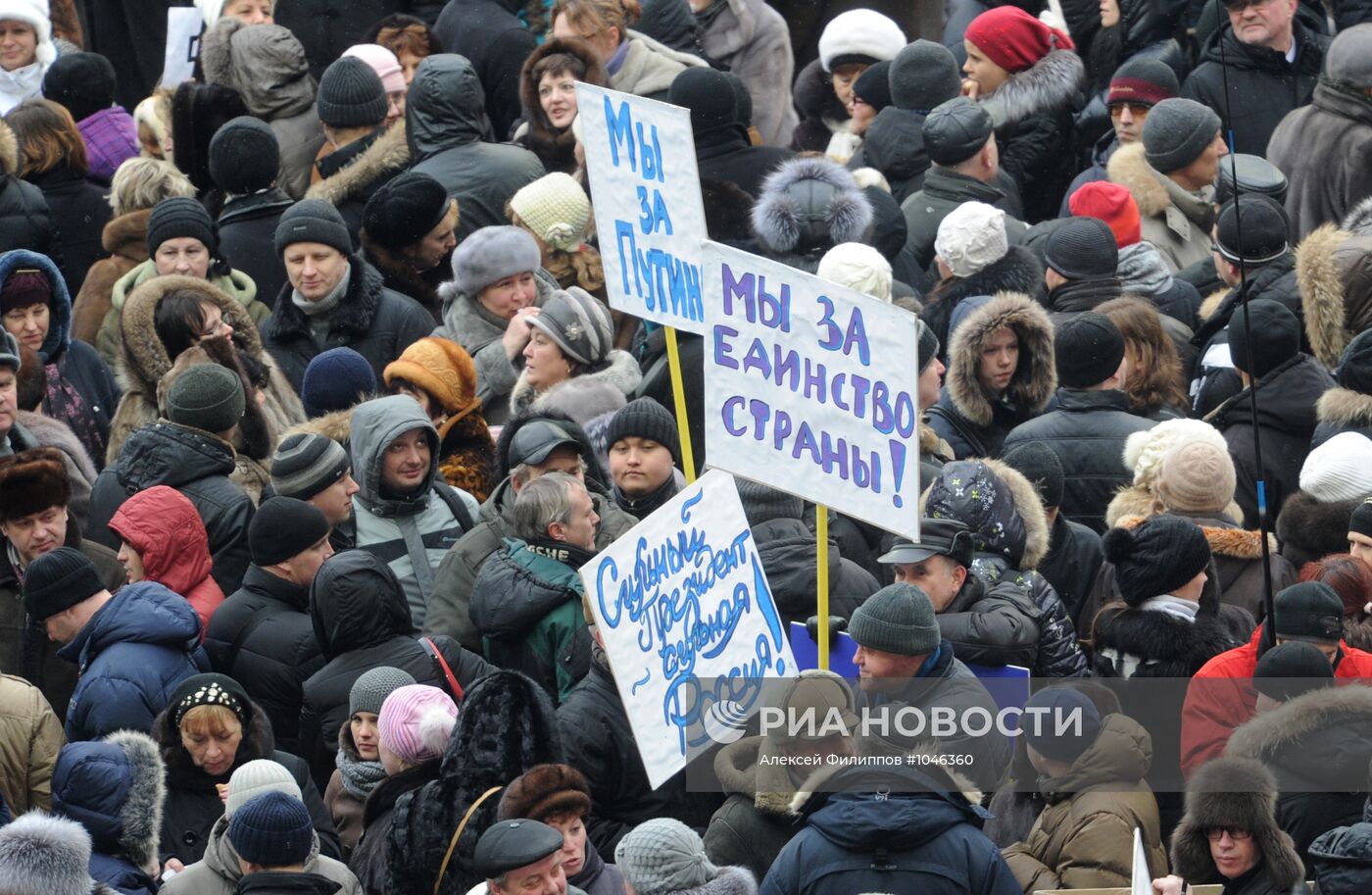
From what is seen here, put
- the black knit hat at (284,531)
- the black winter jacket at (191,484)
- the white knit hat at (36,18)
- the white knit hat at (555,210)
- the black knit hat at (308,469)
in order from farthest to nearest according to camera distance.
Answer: the white knit hat at (36,18)
the white knit hat at (555,210)
the black winter jacket at (191,484)
the black knit hat at (308,469)
the black knit hat at (284,531)

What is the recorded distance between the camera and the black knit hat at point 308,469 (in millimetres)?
A: 8273

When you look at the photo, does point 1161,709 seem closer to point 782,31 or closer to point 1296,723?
point 1296,723

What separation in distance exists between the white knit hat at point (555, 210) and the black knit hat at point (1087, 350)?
2.36 metres

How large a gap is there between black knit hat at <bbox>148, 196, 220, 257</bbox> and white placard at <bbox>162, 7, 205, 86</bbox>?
2.82m

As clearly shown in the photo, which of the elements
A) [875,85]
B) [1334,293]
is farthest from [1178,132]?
[875,85]

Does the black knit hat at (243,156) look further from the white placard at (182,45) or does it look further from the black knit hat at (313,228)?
the white placard at (182,45)

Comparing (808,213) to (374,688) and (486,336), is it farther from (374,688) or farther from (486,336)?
(374,688)

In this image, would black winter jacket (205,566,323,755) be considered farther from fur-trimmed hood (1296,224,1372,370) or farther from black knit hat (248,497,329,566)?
fur-trimmed hood (1296,224,1372,370)

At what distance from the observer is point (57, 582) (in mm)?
7527

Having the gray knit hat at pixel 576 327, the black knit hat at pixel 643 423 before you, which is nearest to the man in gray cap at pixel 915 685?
the black knit hat at pixel 643 423

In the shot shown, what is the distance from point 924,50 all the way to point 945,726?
559 cm

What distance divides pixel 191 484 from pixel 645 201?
1.99 m

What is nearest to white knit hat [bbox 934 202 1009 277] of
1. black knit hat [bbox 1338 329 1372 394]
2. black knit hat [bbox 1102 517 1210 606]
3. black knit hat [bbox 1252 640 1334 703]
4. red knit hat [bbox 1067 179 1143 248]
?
red knit hat [bbox 1067 179 1143 248]

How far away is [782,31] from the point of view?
526 inches
